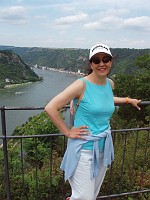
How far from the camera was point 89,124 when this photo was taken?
209 centimetres

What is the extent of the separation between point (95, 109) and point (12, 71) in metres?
116

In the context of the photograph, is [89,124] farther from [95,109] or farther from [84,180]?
[84,180]

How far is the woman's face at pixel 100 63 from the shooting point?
80.4 inches

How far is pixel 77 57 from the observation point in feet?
541

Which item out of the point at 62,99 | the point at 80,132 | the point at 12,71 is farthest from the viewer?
the point at 12,71

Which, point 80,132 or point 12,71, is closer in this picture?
point 80,132

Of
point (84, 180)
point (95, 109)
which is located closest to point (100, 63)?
point (95, 109)

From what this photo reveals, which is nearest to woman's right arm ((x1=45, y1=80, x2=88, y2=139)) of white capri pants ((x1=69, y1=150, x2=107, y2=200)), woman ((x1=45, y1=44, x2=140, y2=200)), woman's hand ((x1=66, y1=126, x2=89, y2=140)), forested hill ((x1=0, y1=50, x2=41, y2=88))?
woman ((x1=45, y1=44, x2=140, y2=200))

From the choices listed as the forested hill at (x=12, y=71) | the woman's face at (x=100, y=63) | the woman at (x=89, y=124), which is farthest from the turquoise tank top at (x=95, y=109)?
the forested hill at (x=12, y=71)

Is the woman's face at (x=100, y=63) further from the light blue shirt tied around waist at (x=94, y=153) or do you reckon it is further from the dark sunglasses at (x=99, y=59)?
the light blue shirt tied around waist at (x=94, y=153)

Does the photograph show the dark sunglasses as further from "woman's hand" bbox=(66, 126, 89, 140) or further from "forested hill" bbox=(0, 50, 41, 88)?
"forested hill" bbox=(0, 50, 41, 88)

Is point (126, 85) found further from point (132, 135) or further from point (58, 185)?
point (58, 185)

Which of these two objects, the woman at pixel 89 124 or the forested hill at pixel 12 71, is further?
the forested hill at pixel 12 71

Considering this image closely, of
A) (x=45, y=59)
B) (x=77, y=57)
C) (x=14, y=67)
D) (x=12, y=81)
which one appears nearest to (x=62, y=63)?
(x=77, y=57)
